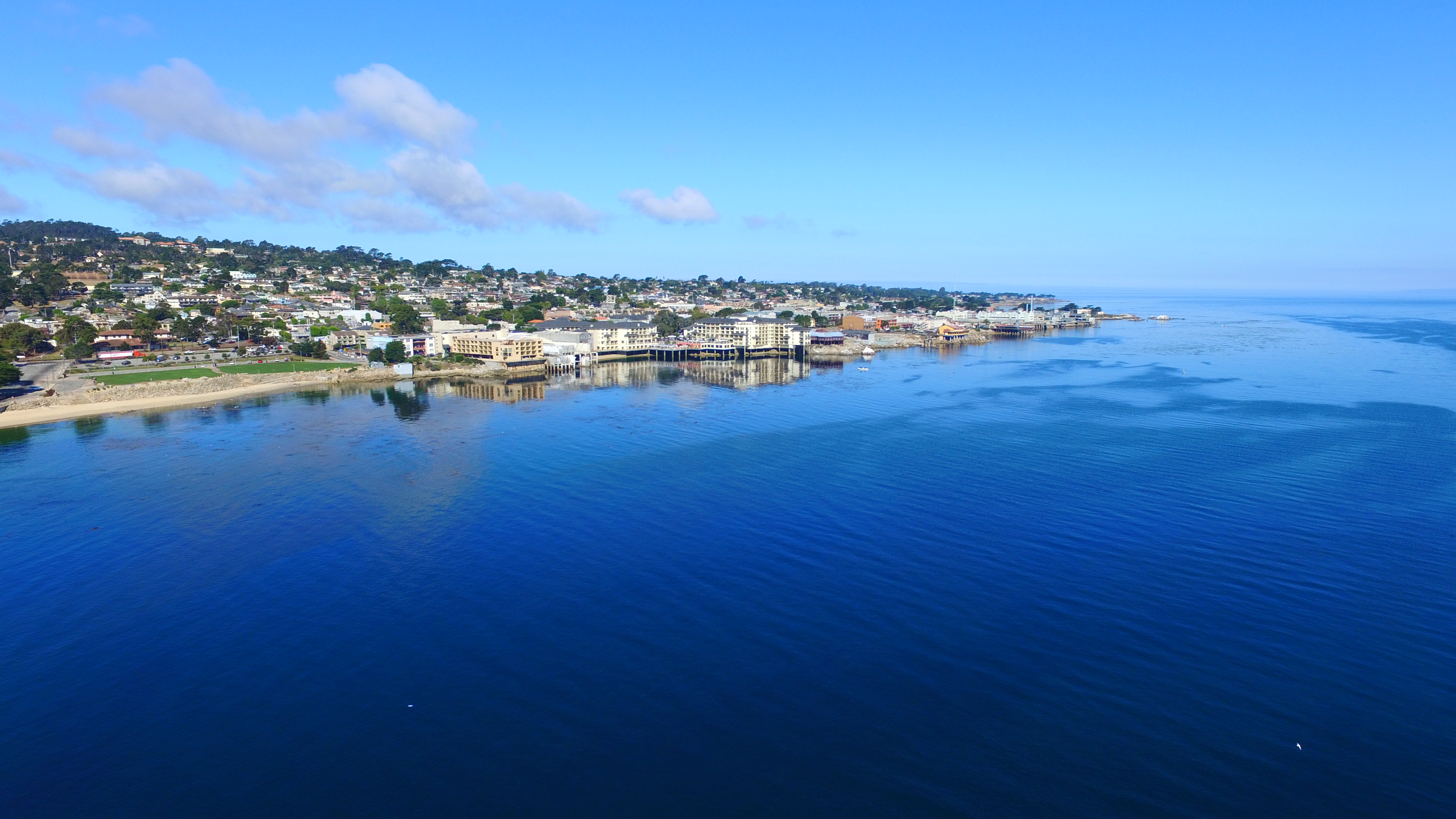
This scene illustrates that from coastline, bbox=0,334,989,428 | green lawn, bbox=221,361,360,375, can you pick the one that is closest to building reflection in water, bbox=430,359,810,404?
coastline, bbox=0,334,989,428

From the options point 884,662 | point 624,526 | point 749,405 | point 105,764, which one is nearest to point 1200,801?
point 884,662

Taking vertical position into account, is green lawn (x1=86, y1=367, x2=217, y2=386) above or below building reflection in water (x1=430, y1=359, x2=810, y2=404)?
above

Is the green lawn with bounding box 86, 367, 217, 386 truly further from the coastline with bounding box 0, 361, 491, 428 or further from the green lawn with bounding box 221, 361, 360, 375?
the green lawn with bounding box 221, 361, 360, 375

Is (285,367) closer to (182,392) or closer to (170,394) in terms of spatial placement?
(182,392)

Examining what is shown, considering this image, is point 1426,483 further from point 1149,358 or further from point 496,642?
point 1149,358

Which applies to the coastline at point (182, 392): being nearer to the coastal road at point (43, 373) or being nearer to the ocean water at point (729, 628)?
the coastal road at point (43, 373)
